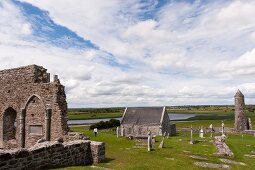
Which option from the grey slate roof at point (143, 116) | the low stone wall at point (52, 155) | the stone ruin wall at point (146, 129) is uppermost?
the grey slate roof at point (143, 116)

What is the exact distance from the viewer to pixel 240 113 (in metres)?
61.5

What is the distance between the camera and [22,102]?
25609 millimetres

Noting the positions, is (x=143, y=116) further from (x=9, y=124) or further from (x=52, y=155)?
(x=52, y=155)

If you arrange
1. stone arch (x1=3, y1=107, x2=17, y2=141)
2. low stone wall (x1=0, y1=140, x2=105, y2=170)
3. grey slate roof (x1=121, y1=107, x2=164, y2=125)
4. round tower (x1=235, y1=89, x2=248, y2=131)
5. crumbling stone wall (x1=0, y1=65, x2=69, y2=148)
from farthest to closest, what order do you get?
round tower (x1=235, y1=89, x2=248, y2=131) < grey slate roof (x1=121, y1=107, x2=164, y2=125) < stone arch (x1=3, y1=107, x2=17, y2=141) < crumbling stone wall (x1=0, y1=65, x2=69, y2=148) < low stone wall (x1=0, y1=140, x2=105, y2=170)

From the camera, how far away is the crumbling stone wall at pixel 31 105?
23.2 meters

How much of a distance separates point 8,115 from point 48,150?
597 inches

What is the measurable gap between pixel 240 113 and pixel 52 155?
5411cm

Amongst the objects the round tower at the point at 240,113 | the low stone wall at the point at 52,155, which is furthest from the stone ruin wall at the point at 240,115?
the low stone wall at the point at 52,155

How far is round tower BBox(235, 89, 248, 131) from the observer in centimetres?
6078

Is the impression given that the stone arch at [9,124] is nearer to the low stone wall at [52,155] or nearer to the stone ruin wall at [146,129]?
the low stone wall at [52,155]

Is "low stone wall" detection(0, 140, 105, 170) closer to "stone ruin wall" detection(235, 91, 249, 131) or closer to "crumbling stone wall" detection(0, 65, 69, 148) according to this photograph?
"crumbling stone wall" detection(0, 65, 69, 148)

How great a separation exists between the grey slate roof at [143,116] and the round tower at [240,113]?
57.1 feet

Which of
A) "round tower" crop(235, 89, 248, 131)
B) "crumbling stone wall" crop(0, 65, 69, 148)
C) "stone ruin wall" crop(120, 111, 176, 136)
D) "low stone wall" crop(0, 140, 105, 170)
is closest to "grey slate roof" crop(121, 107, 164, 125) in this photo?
"stone ruin wall" crop(120, 111, 176, 136)

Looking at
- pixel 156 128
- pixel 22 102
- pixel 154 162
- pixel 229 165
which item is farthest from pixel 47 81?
pixel 156 128
